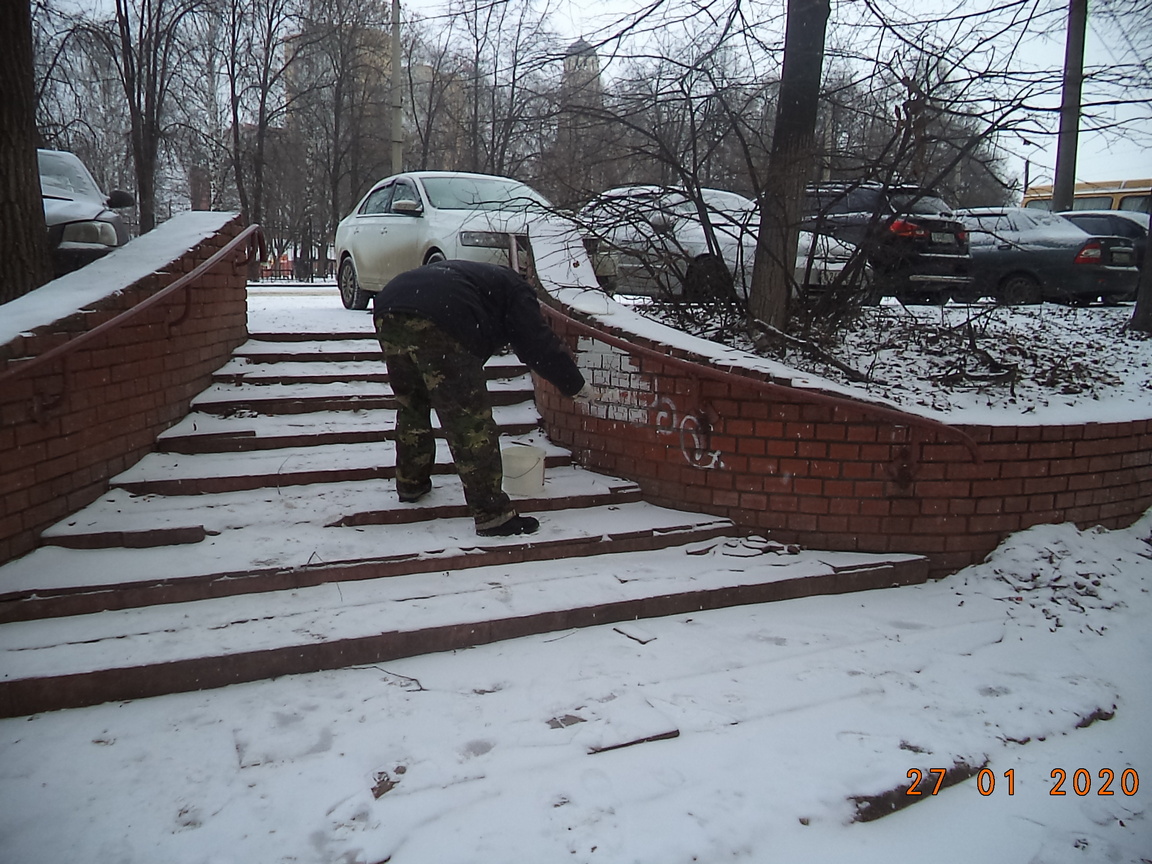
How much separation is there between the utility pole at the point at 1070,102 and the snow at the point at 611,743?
3134 mm

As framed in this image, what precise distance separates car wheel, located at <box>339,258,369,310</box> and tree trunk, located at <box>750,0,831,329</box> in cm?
443

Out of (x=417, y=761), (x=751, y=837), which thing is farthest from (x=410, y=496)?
(x=751, y=837)

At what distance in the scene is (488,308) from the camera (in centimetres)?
392

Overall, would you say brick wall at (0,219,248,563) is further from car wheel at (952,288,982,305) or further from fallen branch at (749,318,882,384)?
car wheel at (952,288,982,305)

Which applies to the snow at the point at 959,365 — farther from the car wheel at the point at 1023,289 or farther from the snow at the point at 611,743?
the car wheel at the point at 1023,289

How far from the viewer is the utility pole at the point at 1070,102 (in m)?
4.74

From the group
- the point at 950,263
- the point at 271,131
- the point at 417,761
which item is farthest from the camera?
the point at 271,131

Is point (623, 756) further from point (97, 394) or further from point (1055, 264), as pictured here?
point (1055, 264)

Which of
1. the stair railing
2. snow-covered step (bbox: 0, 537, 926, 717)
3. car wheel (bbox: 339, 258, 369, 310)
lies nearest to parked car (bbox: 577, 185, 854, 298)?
snow-covered step (bbox: 0, 537, 926, 717)

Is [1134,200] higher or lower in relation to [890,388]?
higher

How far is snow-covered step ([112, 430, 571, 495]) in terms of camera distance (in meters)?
3.99

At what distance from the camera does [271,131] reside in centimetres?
2855

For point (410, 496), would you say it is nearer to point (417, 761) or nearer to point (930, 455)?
point (417, 761)

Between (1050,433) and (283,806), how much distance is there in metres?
4.12
